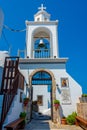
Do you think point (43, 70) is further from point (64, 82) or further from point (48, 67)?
point (64, 82)

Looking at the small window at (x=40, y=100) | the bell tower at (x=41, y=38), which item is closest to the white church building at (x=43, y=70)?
the bell tower at (x=41, y=38)

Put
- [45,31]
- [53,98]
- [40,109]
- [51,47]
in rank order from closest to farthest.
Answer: [53,98] → [51,47] → [45,31] → [40,109]

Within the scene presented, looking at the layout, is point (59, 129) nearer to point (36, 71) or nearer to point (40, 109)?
point (36, 71)

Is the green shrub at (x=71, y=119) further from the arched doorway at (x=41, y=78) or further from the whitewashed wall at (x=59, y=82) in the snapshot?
the arched doorway at (x=41, y=78)

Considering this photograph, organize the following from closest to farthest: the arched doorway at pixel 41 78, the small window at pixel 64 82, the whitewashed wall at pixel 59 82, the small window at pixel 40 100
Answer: the whitewashed wall at pixel 59 82 → the small window at pixel 64 82 → the arched doorway at pixel 41 78 → the small window at pixel 40 100

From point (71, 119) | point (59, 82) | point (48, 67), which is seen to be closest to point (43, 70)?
point (48, 67)

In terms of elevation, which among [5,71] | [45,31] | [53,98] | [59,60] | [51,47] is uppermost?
[45,31]

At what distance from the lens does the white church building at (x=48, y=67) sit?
10688 millimetres

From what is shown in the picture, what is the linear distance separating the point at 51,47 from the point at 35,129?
6855 millimetres

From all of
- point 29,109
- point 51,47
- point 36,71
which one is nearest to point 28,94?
point 29,109

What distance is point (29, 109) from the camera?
10.7m

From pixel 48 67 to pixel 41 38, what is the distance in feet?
10.8

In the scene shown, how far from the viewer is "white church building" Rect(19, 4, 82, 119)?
10688mm

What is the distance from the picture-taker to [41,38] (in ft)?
43.4
